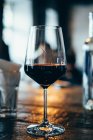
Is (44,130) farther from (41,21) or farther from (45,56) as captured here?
(41,21)

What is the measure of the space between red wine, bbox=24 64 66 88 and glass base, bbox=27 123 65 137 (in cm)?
9

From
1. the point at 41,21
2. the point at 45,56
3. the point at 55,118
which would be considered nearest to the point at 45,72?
the point at 45,56

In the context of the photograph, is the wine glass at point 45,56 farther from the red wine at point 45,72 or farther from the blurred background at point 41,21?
the blurred background at point 41,21

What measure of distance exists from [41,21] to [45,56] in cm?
422

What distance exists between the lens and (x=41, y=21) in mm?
4812

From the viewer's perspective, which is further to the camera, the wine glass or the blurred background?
the blurred background

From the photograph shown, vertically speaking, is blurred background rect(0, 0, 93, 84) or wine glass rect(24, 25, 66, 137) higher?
blurred background rect(0, 0, 93, 84)

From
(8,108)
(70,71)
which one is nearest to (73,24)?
(70,71)

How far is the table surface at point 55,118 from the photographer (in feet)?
1.95

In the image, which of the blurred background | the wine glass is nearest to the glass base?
the wine glass

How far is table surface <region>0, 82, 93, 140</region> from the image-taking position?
59 centimetres

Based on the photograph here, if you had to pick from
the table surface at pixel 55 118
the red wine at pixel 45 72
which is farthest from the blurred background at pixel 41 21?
the red wine at pixel 45 72

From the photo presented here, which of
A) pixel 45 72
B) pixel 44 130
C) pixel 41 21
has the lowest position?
pixel 44 130

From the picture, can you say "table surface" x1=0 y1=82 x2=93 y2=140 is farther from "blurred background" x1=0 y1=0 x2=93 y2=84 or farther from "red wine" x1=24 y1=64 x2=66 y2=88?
"blurred background" x1=0 y1=0 x2=93 y2=84
